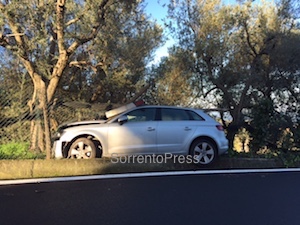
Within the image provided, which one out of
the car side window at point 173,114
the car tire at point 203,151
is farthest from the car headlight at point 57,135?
the car tire at point 203,151

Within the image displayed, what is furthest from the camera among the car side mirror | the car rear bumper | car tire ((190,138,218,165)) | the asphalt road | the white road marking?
the car rear bumper

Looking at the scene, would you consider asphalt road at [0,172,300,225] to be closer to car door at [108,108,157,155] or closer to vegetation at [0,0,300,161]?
car door at [108,108,157,155]

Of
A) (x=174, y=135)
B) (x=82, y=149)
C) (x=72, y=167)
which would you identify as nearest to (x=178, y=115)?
(x=174, y=135)

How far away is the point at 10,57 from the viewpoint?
1306 cm

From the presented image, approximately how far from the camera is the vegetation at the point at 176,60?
423 inches

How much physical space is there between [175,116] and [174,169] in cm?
136

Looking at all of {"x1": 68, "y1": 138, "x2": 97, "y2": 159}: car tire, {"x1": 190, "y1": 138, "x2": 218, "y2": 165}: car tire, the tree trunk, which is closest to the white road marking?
{"x1": 190, "y1": 138, "x2": 218, "y2": 165}: car tire

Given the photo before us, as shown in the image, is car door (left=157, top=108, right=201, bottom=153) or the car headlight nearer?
the car headlight

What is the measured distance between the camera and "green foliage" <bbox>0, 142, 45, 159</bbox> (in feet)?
27.4

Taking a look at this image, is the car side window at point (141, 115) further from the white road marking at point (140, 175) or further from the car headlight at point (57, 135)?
the car headlight at point (57, 135)

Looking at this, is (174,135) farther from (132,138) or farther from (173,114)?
(132,138)

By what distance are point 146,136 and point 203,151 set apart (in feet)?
4.90

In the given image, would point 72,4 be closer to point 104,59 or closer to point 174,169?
point 104,59

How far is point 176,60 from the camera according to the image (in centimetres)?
1734
